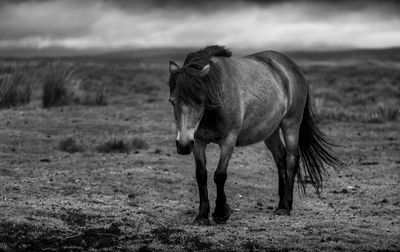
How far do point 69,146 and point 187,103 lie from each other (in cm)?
635

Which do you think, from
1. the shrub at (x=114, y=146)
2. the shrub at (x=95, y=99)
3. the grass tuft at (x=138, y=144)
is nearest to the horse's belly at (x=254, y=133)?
the shrub at (x=114, y=146)

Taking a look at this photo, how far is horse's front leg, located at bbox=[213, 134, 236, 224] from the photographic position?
7.02 meters

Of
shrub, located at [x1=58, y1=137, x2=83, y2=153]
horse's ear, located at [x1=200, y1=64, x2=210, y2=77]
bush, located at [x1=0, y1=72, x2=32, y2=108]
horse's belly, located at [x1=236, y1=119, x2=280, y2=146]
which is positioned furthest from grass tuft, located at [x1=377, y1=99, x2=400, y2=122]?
horse's ear, located at [x1=200, y1=64, x2=210, y2=77]

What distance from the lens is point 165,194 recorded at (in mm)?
A: 9000

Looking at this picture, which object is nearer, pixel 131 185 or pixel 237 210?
pixel 237 210

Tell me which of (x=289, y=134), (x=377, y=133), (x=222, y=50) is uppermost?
(x=222, y=50)

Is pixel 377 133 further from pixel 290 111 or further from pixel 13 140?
pixel 13 140

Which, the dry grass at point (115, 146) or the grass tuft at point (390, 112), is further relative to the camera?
the grass tuft at point (390, 112)

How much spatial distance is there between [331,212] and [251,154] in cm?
480

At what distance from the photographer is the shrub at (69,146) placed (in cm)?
1219

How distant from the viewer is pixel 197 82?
6.50 meters

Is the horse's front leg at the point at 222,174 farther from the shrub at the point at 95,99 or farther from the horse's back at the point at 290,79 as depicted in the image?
the shrub at the point at 95,99

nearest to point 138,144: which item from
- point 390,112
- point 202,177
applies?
point 202,177

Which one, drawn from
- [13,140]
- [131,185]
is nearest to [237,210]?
[131,185]
